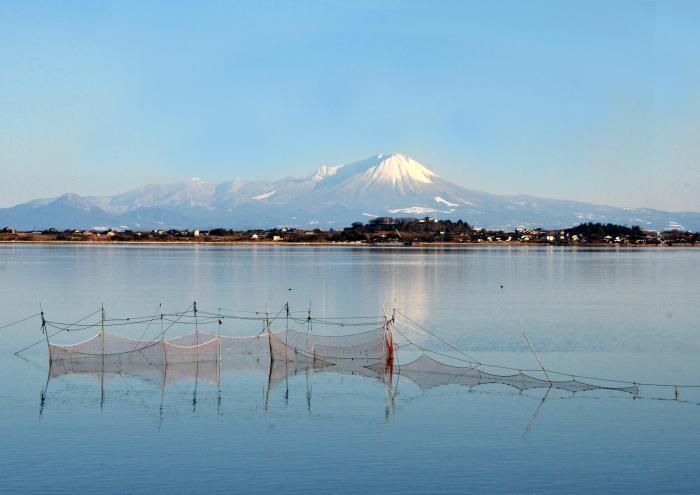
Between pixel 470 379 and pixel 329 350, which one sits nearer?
pixel 470 379

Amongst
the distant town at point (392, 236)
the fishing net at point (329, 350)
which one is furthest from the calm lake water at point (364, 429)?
the distant town at point (392, 236)

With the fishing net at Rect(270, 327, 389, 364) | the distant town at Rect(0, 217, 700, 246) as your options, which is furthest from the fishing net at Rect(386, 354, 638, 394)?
the distant town at Rect(0, 217, 700, 246)

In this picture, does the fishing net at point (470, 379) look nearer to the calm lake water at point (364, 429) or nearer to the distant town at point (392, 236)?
the calm lake water at point (364, 429)

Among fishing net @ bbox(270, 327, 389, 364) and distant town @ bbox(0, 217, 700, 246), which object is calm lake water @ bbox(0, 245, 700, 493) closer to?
fishing net @ bbox(270, 327, 389, 364)

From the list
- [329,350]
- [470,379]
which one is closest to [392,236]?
[329,350]

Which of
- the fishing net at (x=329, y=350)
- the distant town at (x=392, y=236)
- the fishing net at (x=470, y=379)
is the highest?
the distant town at (x=392, y=236)

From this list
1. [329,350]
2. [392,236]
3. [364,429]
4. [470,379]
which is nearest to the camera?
[364,429]

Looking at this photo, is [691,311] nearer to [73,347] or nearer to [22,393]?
[73,347]

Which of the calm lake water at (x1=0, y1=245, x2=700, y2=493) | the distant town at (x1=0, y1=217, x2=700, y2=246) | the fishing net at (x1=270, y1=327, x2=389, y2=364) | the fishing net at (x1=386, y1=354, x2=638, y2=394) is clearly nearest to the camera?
the calm lake water at (x1=0, y1=245, x2=700, y2=493)

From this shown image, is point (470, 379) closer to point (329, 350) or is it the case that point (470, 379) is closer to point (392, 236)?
point (329, 350)

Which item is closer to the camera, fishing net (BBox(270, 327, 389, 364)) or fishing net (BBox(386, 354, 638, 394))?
fishing net (BBox(386, 354, 638, 394))

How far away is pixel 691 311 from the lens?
30766 millimetres

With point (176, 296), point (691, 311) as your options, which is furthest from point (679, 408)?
point (176, 296)

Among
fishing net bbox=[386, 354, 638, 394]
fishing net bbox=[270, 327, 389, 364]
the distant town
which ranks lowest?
fishing net bbox=[386, 354, 638, 394]
